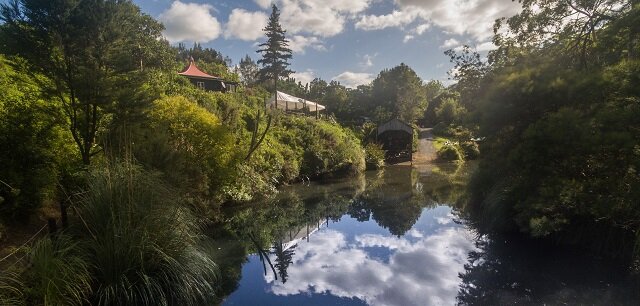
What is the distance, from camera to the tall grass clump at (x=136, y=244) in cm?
562

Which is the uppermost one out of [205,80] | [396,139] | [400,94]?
[400,94]

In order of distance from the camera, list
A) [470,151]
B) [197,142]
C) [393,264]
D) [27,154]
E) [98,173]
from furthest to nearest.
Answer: [470,151] < [197,142] < [393,264] < [27,154] < [98,173]

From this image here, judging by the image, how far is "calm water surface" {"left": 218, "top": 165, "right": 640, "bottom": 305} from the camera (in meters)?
7.28

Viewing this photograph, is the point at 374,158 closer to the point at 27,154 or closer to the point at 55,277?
the point at 27,154

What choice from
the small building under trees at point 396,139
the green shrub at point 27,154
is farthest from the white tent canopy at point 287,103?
the green shrub at point 27,154

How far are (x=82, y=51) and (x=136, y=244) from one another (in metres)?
5.58

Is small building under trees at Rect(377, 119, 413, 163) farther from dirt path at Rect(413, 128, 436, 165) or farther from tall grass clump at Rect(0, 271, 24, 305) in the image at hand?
tall grass clump at Rect(0, 271, 24, 305)

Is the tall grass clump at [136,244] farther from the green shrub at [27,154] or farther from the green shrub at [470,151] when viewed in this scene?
the green shrub at [470,151]

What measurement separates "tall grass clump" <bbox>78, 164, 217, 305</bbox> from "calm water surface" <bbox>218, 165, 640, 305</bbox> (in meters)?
1.57

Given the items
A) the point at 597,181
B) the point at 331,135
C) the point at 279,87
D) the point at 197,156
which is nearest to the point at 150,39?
the point at 331,135

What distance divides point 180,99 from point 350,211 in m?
8.26

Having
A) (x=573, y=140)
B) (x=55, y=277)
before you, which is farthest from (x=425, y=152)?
(x=55, y=277)

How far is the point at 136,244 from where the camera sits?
575cm

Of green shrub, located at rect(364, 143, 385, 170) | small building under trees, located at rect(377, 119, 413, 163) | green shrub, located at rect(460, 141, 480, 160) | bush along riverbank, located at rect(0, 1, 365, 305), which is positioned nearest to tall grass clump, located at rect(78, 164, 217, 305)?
bush along riverbank, located at rect(0, 1, 365, 305)
